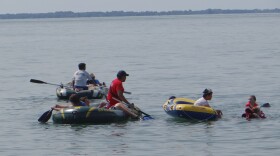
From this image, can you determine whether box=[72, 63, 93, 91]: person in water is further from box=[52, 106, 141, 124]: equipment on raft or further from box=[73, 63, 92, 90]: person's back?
box=[52, 106, 141, 124]: equipment on raft

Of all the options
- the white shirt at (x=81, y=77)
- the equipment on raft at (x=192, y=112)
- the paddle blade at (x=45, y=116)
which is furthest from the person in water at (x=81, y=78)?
the equipment on raft at (x=192, y=112)

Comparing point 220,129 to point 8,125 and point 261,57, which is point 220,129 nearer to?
point 8,125

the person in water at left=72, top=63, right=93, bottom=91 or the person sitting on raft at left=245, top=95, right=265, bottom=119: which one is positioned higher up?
the person in water at left=72, top=63, right=93, bottom=91

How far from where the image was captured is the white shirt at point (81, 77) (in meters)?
32.3

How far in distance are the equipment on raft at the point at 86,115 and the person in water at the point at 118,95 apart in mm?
208

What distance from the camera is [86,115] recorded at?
86.6 feet

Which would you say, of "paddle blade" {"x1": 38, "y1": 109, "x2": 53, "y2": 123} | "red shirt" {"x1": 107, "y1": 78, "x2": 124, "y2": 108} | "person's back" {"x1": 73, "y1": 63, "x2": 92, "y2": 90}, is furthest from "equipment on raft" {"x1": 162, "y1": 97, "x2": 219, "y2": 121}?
"person's back" {"x1": 73, "y1": 63, "x2": 92, "y2": 90}

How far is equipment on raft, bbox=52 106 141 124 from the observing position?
86.4ft

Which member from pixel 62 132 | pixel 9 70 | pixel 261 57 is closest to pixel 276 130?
pixel 62 132

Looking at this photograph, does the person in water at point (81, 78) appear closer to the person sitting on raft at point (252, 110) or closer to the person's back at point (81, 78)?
the person's back at point (81, 78)

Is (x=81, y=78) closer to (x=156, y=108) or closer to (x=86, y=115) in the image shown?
(x=156, y=108)

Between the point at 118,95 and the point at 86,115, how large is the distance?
1.22m

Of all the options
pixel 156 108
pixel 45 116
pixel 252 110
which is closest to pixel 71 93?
pixel 156 108

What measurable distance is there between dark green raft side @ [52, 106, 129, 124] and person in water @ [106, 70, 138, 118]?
0.73 ft
